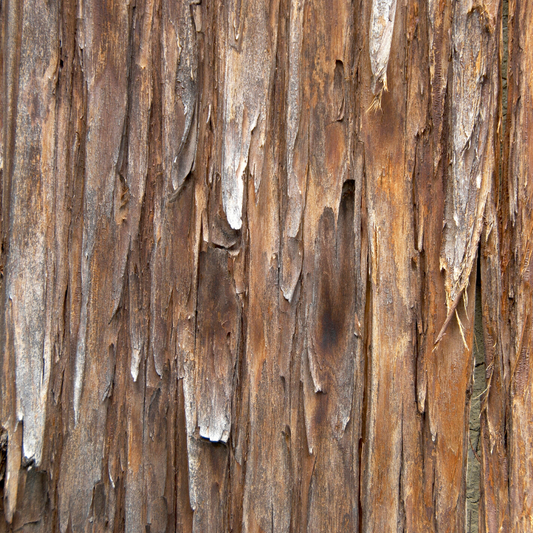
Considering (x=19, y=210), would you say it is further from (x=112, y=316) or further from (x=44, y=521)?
(x=44, y=521)

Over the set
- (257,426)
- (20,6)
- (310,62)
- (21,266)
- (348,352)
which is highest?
(20,6)

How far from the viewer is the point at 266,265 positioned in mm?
736

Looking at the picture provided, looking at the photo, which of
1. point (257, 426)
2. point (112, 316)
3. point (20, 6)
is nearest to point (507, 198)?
point (257, 426)

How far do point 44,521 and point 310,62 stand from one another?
35.3 inches

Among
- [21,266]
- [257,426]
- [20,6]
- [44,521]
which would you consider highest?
[20,6]

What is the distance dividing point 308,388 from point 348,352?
0.29ft

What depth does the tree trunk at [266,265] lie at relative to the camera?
0.69 metres

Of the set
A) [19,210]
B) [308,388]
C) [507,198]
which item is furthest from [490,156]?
[19,210]

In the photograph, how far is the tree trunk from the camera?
0.69 meters

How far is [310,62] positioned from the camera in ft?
2.37

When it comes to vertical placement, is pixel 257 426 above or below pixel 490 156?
below

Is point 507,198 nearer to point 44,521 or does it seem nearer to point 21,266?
point 21,266

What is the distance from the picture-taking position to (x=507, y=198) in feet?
2.29

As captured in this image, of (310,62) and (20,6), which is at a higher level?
(20,6)
